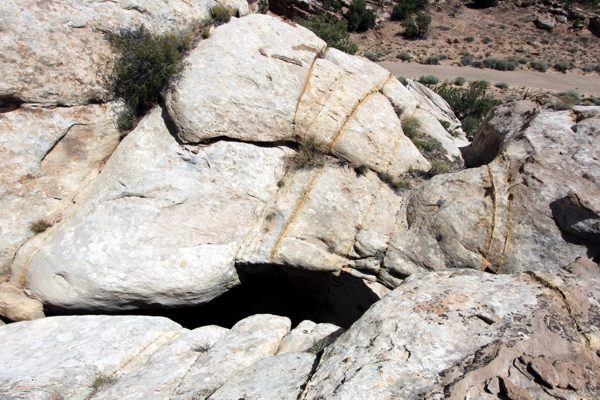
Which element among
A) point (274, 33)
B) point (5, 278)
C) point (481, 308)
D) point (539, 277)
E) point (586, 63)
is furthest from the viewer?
point (586, 63)

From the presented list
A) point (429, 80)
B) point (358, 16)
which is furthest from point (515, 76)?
point (358, 16)

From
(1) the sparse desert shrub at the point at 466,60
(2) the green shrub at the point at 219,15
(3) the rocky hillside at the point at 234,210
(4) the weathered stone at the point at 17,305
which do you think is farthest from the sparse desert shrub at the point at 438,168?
(1) the sparse desert shrub at the point at 466,60

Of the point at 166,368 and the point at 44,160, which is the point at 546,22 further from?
the point at 166,368

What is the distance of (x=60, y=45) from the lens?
724 centimetres

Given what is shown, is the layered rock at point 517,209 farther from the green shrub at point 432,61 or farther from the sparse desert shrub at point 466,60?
the sparse desert shrub at point 466,60

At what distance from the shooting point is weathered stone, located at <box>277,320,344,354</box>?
222 inches

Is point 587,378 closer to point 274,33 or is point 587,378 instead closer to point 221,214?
point 221,214

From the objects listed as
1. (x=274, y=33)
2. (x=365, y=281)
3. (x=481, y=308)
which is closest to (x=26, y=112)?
(x=274, y=33)

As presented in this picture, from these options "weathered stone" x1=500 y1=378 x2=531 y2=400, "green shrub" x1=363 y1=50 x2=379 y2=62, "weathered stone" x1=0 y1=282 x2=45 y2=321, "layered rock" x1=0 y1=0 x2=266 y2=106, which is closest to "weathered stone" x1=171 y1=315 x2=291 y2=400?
"weathered stone" x1=500 y1=378 x2=531 y2=400

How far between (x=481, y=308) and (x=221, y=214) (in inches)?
185

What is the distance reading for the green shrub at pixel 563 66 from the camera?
80.3 ft

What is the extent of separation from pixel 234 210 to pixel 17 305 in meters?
4.24

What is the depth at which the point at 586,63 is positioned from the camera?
2533 centimetres

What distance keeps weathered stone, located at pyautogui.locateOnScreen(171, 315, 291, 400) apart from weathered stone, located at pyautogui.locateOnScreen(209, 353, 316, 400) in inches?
12.3
